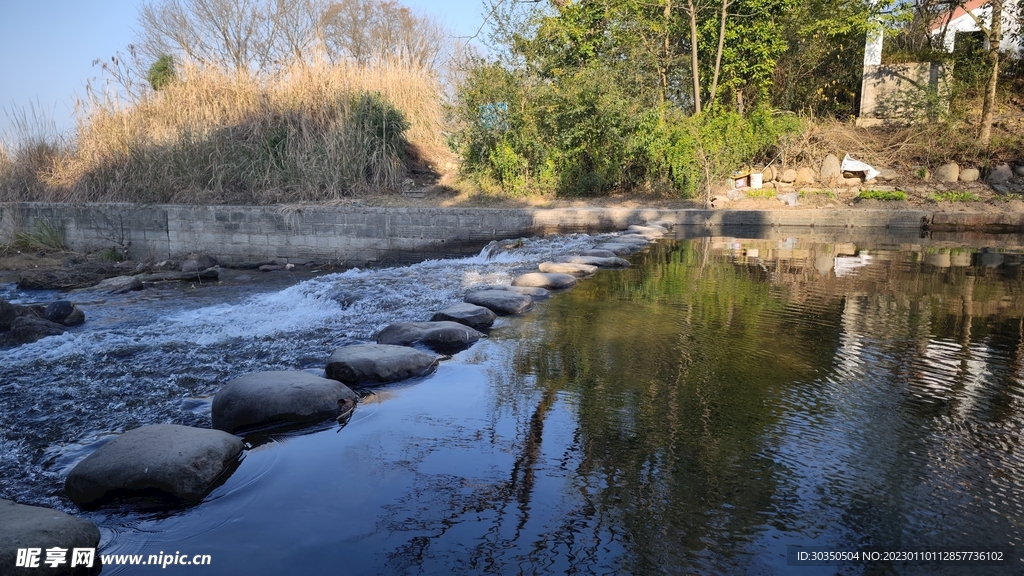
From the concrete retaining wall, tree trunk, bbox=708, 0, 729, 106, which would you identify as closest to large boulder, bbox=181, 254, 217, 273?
the concrete retaining wall

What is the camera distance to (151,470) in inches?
82.3

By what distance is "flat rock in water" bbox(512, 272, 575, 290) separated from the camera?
530 centimetres

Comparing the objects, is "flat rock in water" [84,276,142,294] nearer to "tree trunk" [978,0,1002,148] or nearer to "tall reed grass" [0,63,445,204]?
"tall reed grass" [0,63,445,204]

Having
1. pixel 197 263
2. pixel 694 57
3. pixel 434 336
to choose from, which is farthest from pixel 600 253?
pixel 694 57

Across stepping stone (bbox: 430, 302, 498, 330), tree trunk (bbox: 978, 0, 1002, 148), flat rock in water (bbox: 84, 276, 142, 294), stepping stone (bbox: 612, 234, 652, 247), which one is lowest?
flat rock in water (bbox: 84, 276, 142, 294)

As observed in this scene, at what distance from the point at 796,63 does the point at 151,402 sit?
14.7 m

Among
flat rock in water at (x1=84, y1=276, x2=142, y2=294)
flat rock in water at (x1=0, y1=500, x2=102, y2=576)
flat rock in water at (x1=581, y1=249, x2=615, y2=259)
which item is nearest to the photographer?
flat rock in water at (x1=0, y1=500, x2=102, y2=576)

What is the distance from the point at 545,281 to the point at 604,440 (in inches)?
118

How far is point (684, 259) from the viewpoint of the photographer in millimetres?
6828

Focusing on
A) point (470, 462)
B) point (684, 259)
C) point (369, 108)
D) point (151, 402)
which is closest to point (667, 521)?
point (470, 462)

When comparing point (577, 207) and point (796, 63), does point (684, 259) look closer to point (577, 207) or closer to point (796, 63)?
point (577, 207)

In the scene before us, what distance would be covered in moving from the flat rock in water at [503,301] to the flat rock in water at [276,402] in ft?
5.85

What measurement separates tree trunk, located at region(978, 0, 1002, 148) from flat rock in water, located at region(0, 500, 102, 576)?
44.1 feet

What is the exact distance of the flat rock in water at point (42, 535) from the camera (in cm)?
164
